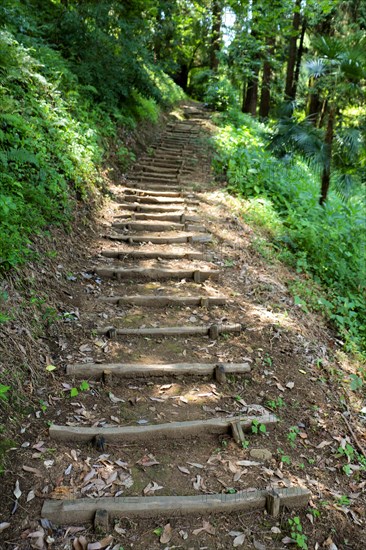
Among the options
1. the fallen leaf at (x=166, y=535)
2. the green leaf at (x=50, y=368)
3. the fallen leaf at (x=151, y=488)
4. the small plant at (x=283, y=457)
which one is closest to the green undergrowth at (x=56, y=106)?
the green leaf at (x=50, y=368)

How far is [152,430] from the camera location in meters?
3.37

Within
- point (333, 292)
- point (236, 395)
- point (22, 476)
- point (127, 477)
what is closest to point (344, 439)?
point (236, 395)

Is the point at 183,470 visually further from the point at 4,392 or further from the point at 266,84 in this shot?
the point at 266,84

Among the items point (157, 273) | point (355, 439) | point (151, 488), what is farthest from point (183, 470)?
point (157, 273)

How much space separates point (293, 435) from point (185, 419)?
3.16ft

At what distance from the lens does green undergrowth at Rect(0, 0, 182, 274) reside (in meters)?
5.05

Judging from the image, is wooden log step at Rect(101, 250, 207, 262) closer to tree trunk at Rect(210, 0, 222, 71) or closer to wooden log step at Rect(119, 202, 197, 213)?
wooden log step at Rect(119, 202, 197, 213)

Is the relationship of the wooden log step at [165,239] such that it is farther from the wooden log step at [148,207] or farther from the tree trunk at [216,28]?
the tree trunk at [216,28]

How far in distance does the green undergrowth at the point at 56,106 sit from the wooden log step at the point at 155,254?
82 centimetres

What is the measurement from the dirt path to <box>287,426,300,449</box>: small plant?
0.04 ft

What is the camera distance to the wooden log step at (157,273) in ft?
18.7

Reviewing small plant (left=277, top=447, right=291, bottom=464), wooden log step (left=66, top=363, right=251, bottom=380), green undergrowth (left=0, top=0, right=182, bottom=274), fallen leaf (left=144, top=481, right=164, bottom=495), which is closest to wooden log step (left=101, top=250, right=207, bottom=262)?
green undergrowth (left=0, top=0, right=182, bottom=274)

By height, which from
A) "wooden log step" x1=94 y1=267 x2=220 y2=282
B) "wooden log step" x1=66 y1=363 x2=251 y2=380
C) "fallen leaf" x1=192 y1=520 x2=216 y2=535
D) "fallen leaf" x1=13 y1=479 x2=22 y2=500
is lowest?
"fallen leaf" x1=192 y1=520 x2=216 y2=535

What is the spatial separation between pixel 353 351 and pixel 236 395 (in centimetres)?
233
